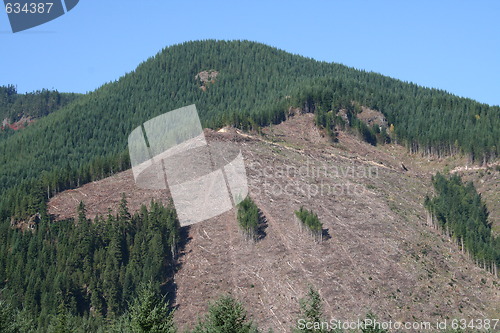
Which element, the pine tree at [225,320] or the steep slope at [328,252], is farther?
the steep slope at [328,252]

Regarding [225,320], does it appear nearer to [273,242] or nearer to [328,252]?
[328,252]

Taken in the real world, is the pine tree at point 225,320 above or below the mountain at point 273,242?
above

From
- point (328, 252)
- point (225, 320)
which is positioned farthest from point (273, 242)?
point (225, 320)

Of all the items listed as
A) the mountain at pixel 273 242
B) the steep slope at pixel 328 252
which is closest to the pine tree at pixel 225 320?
the mountain at pixel 273 242

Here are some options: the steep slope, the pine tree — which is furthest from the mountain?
the pine tree

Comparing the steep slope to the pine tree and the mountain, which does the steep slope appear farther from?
the pine tree

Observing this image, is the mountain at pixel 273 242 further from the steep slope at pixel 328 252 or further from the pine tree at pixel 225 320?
the pine tree at pixel 225 320

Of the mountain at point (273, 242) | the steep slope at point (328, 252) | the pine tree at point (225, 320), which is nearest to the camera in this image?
the pine tree at point (225, 320)

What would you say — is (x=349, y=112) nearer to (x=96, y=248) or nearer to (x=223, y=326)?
(x=96, y=248)

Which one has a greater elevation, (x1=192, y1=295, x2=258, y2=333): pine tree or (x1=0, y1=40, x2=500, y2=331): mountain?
(x1=192, y1=295, x2=258, y2=333): pine tree
